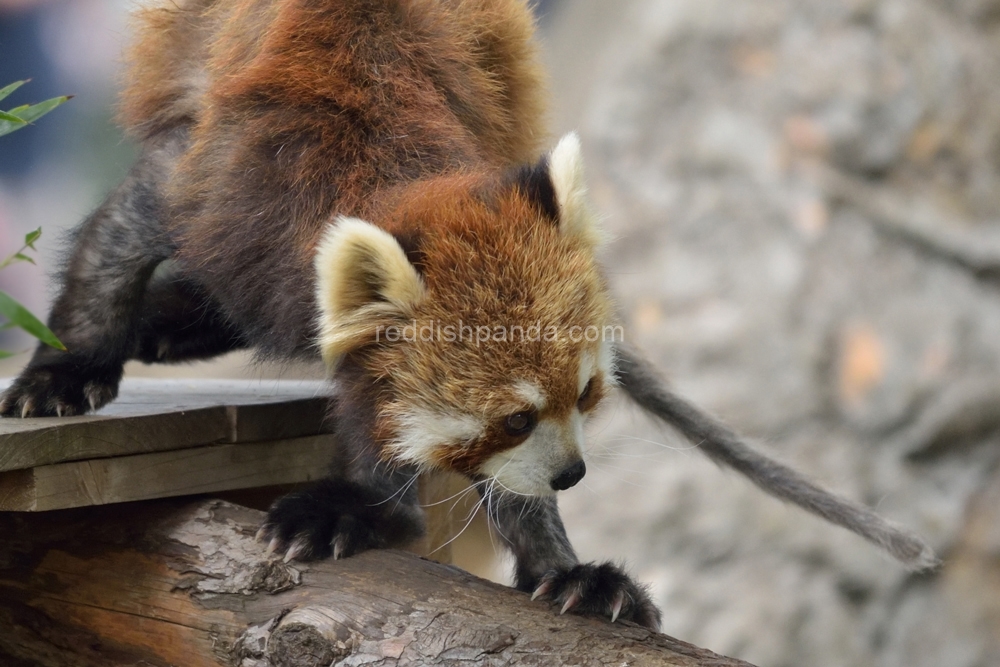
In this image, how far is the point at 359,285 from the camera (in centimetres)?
187

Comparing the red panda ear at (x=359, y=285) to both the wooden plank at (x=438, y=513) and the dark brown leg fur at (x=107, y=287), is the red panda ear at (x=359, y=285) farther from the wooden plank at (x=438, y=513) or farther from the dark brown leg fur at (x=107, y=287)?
the wooden plank at (x=438, y=513)

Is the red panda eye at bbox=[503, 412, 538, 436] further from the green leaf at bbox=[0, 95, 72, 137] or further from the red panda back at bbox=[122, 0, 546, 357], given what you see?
the green leaf at bbox=[0, 95, 72, 137]

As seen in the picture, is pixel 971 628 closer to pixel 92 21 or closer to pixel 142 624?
pixel 142 624

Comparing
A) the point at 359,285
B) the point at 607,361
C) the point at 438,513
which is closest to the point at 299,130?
the point at 359,285

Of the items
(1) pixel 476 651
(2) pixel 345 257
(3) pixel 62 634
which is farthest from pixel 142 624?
(2) pixel 345 257

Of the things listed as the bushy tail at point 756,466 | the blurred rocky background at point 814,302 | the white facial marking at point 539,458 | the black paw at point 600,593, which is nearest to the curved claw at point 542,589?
the black paw at point 600,593

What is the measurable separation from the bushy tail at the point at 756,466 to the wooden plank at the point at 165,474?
91cm

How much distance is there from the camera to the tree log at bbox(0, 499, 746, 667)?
A: 1771 millimetres

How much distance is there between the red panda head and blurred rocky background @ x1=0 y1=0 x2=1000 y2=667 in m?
2.66

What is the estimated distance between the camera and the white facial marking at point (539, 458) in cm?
190

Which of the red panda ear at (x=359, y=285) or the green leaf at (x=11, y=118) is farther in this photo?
the red panda ear at (x=359, y=285)

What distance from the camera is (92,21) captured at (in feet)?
13.1

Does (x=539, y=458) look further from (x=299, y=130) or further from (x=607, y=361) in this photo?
(x=299, y=130)

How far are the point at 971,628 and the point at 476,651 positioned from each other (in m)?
4.02
